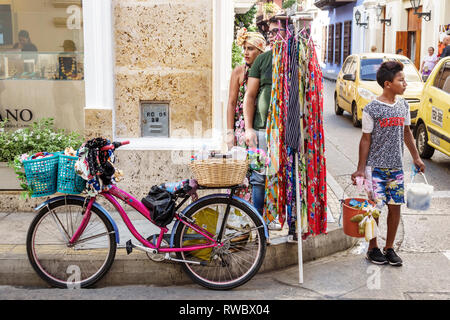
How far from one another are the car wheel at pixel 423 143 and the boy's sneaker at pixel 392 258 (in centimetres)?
515

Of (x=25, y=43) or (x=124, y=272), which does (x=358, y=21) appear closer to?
(x=25, y=43)

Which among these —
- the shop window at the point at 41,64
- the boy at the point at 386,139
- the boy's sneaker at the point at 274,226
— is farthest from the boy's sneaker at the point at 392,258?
the shop window at the point at 41,64

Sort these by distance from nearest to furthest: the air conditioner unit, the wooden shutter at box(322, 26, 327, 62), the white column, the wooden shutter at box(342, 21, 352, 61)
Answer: the white column → the air conditioner unit → the wooden shutter at box(342, 21, 352, 61) → the wooden shutter at box(322, 26, 327, 62)

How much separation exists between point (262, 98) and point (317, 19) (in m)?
41.7

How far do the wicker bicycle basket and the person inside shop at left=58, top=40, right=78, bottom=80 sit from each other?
284 centimetres

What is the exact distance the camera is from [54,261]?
4.76 meters

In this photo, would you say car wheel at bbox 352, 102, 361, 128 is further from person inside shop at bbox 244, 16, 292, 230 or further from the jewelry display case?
person inside shop at bbox 244, 16, 292, 230

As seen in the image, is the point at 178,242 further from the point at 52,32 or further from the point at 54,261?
the point at 52,32

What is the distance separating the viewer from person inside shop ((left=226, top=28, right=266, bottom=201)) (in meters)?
5.23

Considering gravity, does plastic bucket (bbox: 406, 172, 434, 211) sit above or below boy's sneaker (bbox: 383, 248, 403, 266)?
above

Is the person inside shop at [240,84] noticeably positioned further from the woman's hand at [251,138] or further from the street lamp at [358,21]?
the street lamp at [358,21]

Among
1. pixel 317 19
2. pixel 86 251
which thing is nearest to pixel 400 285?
pixel 86 251

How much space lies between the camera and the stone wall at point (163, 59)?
20.5ft

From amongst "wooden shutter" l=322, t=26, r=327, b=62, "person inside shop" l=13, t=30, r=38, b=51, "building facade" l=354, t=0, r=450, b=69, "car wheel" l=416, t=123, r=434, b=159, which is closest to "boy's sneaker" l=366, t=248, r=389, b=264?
"person inside shop" l=13, t=30, r=38, b=51
